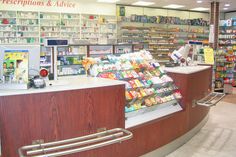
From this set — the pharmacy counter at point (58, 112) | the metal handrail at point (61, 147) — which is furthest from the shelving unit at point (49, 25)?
the metal handrail at point (61, 147)

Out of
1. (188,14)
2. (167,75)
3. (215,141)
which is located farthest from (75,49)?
(188,14)

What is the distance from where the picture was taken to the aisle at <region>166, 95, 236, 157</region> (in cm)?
420

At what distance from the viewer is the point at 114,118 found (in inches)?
123

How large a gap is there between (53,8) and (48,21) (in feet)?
1.77

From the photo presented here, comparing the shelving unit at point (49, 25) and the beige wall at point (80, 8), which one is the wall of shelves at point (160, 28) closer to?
the beige wall at point (80, 8)

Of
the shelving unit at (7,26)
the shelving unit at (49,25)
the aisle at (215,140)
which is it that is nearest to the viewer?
the aisle at (215,140)

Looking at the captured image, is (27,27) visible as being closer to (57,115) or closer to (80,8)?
(80,8)

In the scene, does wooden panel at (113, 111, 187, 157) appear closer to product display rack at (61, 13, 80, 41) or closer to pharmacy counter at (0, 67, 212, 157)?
pharmacy counter at (0, 67, 212, 157)

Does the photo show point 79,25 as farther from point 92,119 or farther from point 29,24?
point 92,119

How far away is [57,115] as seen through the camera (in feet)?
8.75

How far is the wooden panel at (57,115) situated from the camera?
7.92ft

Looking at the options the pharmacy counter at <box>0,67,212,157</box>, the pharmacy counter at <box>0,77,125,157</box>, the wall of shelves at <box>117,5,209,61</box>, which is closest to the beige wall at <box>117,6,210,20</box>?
the wall of shelves at <box>117,5,209,61</box>

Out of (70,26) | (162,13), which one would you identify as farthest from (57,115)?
(162,13)

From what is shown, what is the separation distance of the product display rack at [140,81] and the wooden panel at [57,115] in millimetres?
524
